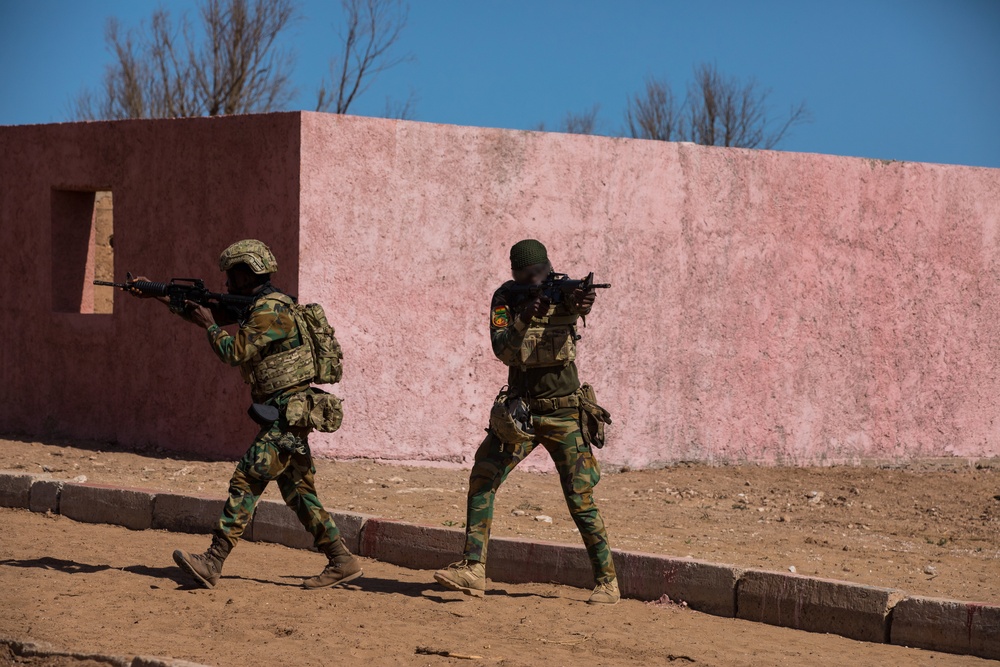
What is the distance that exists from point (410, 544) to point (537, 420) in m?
1.62

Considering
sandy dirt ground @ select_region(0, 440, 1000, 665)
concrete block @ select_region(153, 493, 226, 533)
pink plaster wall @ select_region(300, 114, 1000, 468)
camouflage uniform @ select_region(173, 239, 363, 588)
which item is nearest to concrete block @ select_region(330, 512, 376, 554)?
sandy dirt ground @ select_region(0, 440, 1000, 665)

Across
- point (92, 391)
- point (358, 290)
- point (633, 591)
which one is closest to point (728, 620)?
point (633, 591)

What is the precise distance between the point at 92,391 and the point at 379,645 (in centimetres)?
731

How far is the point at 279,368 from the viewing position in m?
6.38

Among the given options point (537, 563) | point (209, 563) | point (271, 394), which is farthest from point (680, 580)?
point (209, 563)

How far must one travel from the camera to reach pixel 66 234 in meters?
12.3

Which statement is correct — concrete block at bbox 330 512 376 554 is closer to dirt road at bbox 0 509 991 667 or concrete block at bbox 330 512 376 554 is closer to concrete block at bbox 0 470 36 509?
dirt road at bbox 0 509 991 667

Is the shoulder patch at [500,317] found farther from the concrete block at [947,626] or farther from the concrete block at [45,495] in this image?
the concrete block at [45,495]

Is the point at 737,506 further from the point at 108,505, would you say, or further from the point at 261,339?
the point at 261,339

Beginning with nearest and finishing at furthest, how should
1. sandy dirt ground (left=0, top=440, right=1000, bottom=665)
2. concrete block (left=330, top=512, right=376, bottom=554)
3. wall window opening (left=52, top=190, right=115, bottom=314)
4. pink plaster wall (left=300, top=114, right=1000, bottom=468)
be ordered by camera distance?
sandy dirt ground (left=0, top=440, right=1000, bottom=665)
concrete block (left=330, top=512, right=376, bottom=554)
pink plaster wall (left=300, top=114, right=1000, bottom=468)
wall window opening (left=52, top=190, right=115, bottom=314)

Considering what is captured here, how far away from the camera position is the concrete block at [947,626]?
5.56m

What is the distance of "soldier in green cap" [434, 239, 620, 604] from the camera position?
6203 millimetres

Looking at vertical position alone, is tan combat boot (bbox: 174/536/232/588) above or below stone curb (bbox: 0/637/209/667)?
above

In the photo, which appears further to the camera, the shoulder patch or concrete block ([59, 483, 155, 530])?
concrete block ([59, 483, 155, 530])
